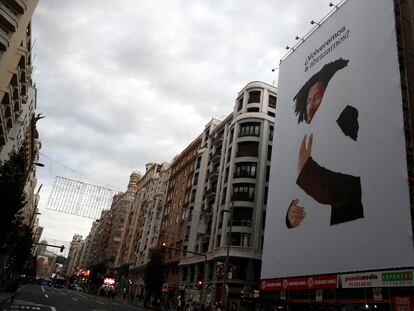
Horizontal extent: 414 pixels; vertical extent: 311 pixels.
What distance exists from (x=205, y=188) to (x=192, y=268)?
12.9 m

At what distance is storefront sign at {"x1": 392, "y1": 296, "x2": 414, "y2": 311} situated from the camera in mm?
16681

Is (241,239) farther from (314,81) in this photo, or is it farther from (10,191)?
→ (10,191)

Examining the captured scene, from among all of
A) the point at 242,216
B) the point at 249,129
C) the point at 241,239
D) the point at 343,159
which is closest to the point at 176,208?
the point at 249,129

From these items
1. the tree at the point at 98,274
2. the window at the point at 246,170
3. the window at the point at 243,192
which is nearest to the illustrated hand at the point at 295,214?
the window at the point at 243,192

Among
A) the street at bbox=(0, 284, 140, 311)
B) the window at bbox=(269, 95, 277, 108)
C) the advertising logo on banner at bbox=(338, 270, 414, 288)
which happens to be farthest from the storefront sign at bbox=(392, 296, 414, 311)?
the window at bbox=(269, 95, 277, 108)

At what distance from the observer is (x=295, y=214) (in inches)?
1447

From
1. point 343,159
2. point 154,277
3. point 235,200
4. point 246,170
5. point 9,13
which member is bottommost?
point 154,277

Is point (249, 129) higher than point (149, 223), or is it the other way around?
point (249, 129)

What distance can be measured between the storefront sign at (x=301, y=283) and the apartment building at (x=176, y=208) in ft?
94.9

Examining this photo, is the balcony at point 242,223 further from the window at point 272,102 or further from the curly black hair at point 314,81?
the window at point 272,102

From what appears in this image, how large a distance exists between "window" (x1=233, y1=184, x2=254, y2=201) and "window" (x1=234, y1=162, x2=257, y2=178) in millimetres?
1548

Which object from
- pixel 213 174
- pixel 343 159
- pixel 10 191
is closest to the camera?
pixel 10 191

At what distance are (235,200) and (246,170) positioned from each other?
449 cm

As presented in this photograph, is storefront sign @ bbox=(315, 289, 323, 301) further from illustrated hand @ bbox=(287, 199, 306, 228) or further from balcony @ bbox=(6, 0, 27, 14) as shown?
balcony @ bbox=(6, 0, 27, 14)
